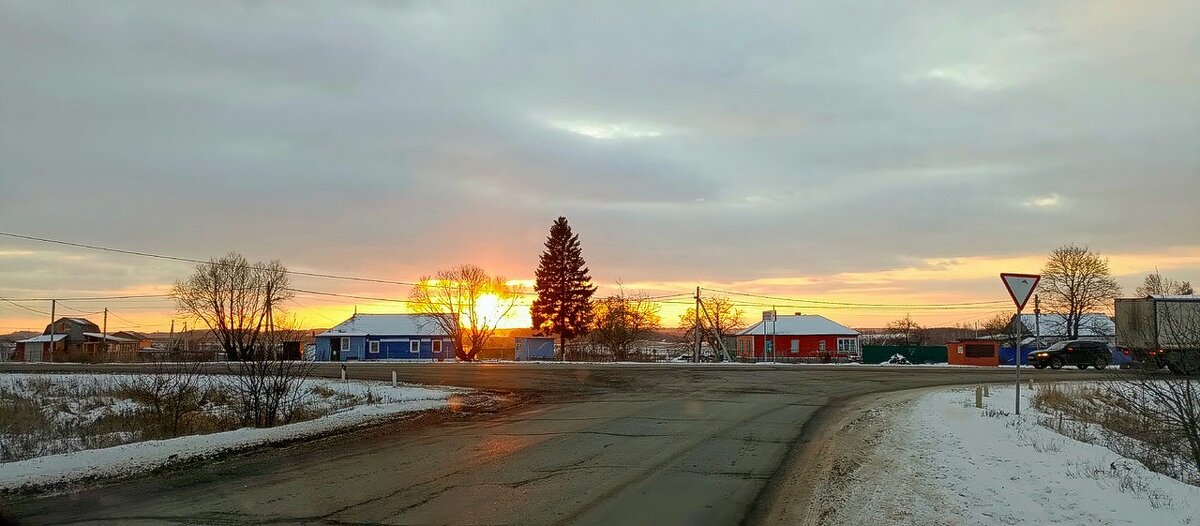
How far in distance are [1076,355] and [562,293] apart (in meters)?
43.1

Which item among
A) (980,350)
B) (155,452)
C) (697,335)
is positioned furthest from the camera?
(697,335)

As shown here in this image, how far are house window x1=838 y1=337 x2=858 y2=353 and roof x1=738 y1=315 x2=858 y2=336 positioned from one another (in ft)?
2.30

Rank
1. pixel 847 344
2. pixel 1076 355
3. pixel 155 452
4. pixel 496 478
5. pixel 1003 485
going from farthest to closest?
pixel 847 344 < pixel 1076 355 < pixel 155 452 < pixel 496 478 < pixel 1003 485

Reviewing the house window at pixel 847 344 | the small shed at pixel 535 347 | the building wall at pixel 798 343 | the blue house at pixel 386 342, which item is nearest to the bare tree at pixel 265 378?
the small shed at pixel 535 347

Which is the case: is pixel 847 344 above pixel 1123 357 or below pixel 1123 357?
below

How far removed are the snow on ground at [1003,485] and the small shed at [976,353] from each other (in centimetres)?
4392

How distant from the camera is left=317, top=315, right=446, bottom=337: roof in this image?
3634 inches

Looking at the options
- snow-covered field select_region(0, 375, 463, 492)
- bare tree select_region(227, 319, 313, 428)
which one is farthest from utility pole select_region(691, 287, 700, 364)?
bare tree select_region(227, 319, 313, 428)

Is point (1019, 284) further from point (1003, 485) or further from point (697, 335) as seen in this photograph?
point (697, 335)

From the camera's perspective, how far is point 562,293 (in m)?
73.6

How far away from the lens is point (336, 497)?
27.3ft

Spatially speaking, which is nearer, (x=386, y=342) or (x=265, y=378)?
(x=265, y=378)

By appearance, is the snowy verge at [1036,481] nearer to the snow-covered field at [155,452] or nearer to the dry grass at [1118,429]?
the dry grass at [1118,429]

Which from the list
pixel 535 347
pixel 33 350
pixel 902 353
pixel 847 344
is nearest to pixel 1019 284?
pixel 902 353
